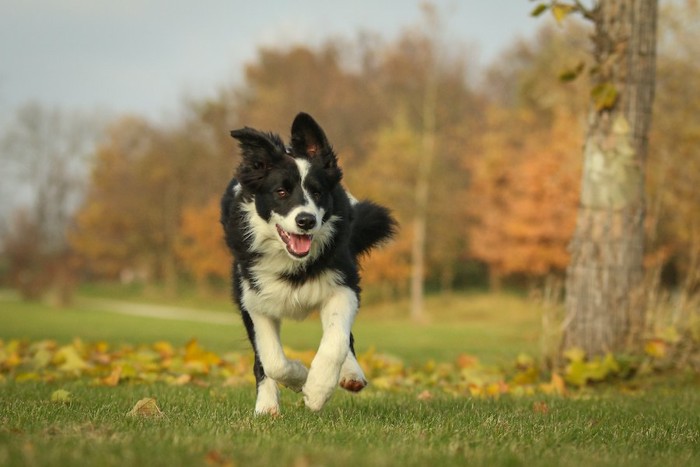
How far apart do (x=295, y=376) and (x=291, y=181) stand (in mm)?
1221

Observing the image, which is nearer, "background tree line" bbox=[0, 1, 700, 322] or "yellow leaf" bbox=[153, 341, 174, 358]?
"yellow leaf" bbox=[153, 341, 174, 358]

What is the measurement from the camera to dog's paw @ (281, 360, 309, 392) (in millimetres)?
5000

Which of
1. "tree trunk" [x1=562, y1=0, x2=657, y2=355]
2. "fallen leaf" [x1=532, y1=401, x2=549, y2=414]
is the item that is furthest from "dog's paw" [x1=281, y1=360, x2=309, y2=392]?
"tree trunk" [x1=562, y1=0, x2=657, y2=355]

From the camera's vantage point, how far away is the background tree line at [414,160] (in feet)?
84.6

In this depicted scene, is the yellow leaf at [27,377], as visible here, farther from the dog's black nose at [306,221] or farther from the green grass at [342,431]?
the dog's black nose at [306,221]

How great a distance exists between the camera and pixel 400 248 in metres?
37.0

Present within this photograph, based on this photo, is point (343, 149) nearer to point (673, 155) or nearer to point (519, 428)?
point (673, 155)

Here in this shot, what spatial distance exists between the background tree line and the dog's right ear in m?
18.0

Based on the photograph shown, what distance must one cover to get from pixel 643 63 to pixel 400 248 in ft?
93.9

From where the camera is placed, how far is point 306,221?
4.77 metres

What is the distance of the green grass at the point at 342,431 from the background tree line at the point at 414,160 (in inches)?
677

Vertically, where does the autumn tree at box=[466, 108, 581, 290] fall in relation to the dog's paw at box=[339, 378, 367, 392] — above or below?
above

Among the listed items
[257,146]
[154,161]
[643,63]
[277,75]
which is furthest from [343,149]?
[257,146]

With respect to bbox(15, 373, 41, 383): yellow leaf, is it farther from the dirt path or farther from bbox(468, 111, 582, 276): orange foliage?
the dirt path
